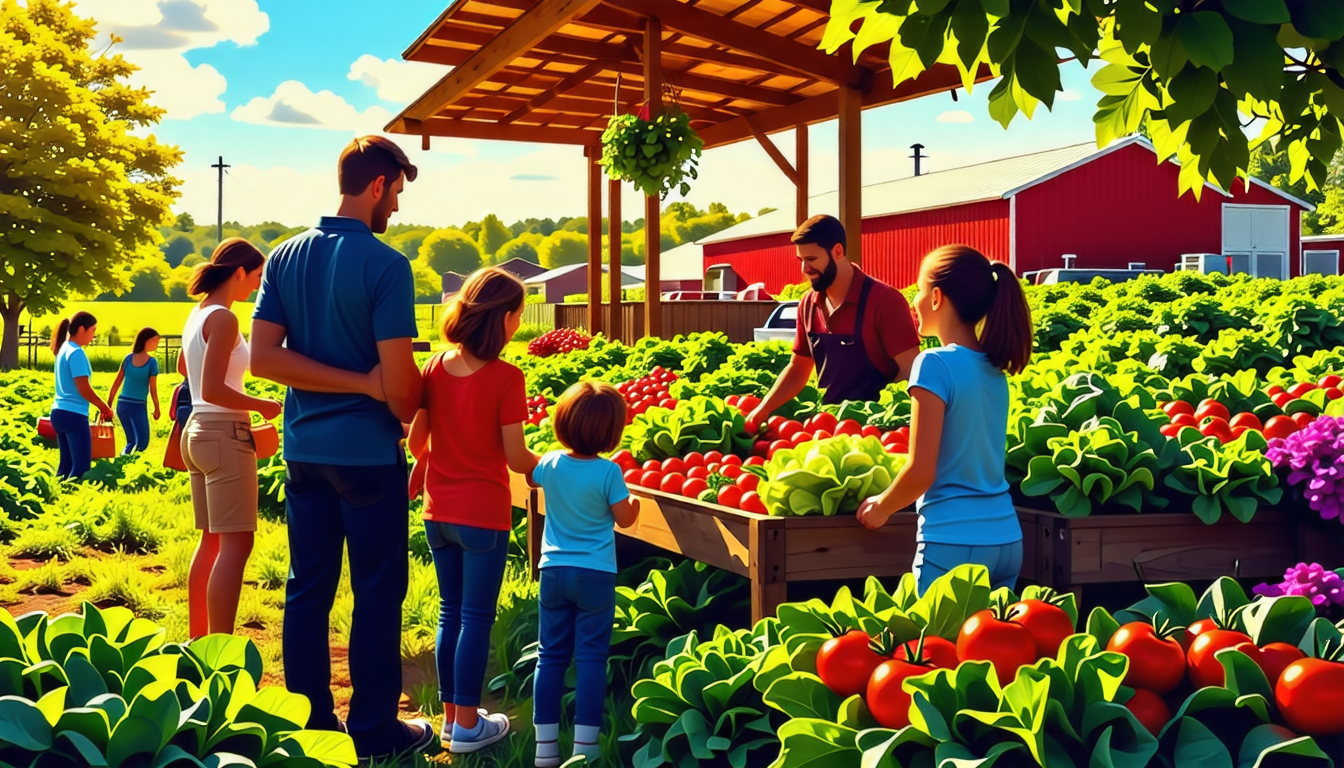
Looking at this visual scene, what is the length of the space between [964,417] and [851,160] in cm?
993

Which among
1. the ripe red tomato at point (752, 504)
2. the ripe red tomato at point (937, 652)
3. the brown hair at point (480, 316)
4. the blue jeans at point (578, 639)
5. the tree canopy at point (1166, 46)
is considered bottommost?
the blue jeans at point (578, 639)

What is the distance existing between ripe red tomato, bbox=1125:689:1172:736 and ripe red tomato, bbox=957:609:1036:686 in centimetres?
21

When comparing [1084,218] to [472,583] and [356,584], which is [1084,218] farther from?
[356,584]

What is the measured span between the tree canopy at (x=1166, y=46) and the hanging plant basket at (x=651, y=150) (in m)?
7.15

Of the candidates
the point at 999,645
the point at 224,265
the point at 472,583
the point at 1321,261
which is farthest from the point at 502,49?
the point at 1321,261

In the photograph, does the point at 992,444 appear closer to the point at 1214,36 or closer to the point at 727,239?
the point at 1214,36

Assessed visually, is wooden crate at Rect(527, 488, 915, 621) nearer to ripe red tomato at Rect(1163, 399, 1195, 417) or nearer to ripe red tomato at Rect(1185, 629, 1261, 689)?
ripe red tomato at Rect(1185, 629, 1261, 689)

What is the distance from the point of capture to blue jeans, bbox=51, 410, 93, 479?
9.66 m

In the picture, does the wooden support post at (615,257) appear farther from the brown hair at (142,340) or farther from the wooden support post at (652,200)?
the brown hair at (142,340)

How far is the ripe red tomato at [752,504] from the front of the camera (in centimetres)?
404

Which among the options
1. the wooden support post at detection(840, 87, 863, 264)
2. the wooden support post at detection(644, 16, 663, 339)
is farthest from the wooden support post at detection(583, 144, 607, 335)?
the wooden support post at detection(840, 87, 863, 264)

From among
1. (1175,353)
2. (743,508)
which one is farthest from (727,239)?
(743,508)

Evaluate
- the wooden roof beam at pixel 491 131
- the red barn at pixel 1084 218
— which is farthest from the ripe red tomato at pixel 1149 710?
the red barn at pixel 1084 218

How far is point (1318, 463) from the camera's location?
3.77 meters
